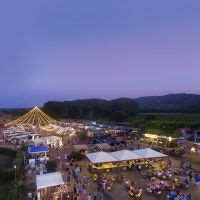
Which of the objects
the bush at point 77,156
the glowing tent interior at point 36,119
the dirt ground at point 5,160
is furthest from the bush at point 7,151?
the bush at point 77,156

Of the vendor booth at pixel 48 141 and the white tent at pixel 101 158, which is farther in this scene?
the vendor booth at pixel 48 141

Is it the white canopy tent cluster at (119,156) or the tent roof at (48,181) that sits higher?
the white canopy tent cluster at (119,156)

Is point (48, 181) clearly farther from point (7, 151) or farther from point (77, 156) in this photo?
point (7, 151)

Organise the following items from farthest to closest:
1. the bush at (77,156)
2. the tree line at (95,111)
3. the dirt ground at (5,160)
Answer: the tree line at (95,111)
the dirt ground at (5,160)
the bush at (77,156)

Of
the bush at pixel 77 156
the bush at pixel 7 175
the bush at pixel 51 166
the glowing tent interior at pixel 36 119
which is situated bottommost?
the bush at pixel 7 175

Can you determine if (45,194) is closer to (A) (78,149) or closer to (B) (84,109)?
(A) (78,149)

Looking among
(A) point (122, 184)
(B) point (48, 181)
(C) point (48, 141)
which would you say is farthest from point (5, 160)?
(A) point (122, 184)

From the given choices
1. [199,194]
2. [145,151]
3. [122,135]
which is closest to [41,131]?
[122,135]

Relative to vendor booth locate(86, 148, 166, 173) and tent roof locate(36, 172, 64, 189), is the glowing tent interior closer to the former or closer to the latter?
vendor booth locate(86, 148, 166, 173)

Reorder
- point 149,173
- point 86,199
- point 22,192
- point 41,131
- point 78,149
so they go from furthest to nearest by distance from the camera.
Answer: point 41,131, point 78,149, point 149,173, point 22,192, point 86,199

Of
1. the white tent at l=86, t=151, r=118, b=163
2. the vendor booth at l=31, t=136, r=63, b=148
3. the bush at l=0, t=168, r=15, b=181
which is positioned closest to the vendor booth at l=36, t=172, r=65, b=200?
the white tent at l=86, t=151, r=118, b=163

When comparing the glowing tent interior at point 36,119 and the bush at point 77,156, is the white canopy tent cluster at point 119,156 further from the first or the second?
the glowing tent interior at point 36,119
